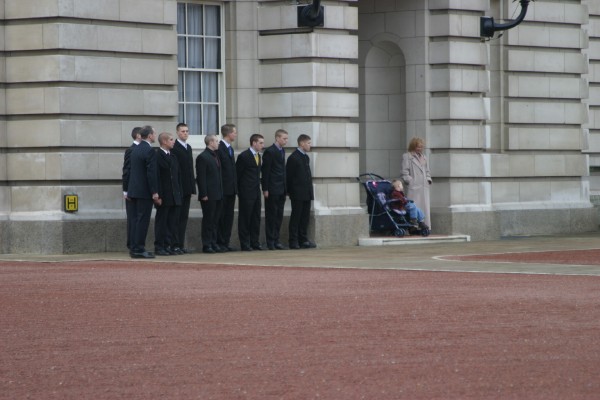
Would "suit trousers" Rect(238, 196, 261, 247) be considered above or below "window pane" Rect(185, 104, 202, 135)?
below

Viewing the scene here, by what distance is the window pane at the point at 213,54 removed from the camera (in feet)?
84.8

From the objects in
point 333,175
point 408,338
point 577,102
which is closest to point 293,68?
point 333,175

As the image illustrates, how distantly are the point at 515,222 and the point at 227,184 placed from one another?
24.5 ft

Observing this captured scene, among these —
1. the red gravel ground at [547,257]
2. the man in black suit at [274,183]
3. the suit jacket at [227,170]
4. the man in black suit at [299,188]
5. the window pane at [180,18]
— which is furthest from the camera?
the window pane at [180,18]

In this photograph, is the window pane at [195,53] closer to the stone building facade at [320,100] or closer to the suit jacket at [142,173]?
the stone building facade at [320,100]

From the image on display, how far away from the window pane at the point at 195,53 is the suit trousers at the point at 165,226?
3206 millimetres

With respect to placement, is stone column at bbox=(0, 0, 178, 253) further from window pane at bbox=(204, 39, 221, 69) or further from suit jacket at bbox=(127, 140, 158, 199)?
window pane at bbox=(204, 39, 221, 69)

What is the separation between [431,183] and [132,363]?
17.9m

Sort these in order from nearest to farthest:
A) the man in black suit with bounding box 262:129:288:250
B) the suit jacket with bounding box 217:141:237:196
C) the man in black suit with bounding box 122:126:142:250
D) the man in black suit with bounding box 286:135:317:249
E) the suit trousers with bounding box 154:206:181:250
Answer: the man in black suit with bounding box 122:126:142:250, the suit trousers with bounding box 154:206:181:250, the suit jacket with bounding box 217:141:237:196, the man in black suit with bounding box 262:129:288:250, the man in black suit with bounding box 286:135:317:249

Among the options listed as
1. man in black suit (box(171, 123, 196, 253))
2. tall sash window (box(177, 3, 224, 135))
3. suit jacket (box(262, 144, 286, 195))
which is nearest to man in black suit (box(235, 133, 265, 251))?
suit jacket (box(262, 144, 286, 195))

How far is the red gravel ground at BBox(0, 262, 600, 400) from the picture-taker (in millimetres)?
9695

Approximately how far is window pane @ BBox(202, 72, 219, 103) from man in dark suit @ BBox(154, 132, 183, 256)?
8.98 ft

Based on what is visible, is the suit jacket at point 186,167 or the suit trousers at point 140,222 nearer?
the suit trousers at point 140,222

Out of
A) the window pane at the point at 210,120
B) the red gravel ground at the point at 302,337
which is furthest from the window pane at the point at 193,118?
the red gravel ground at the point at 302,337
